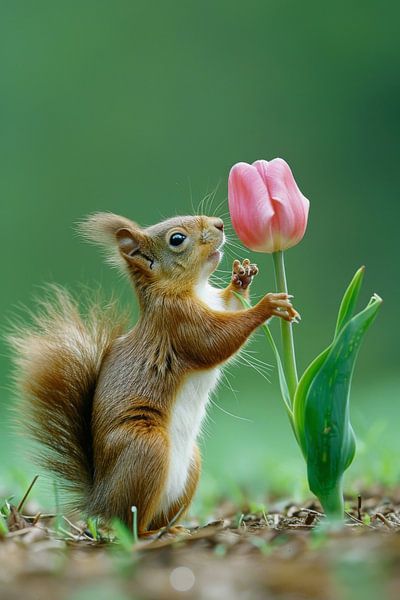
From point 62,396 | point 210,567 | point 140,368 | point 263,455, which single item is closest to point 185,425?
point 140,368

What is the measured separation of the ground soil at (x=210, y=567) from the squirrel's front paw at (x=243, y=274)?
878 millimetres

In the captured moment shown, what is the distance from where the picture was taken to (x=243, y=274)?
8.02ft

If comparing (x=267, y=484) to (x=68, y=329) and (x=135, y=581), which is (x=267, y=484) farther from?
(x=135, y=581)

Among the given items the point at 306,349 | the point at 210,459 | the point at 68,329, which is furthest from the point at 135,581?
the point at 306,349

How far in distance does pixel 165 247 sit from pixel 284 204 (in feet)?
1.78

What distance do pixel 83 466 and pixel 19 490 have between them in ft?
3.44

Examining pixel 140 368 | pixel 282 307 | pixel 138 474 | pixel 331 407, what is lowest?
pixel 138 474

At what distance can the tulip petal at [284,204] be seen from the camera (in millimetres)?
1968

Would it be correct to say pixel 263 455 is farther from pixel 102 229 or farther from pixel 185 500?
pixel 102 229

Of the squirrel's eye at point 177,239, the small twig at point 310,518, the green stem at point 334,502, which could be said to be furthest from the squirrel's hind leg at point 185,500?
the squirrel's eye at point 177,239

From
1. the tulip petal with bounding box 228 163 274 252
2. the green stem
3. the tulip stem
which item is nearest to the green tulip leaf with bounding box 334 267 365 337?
the tulip stem

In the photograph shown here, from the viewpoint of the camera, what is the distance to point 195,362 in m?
2.21

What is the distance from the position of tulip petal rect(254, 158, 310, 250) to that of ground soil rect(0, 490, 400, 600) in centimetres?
68

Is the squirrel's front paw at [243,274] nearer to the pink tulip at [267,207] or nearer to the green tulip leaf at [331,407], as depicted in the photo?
the pink tulip at [267,207]
